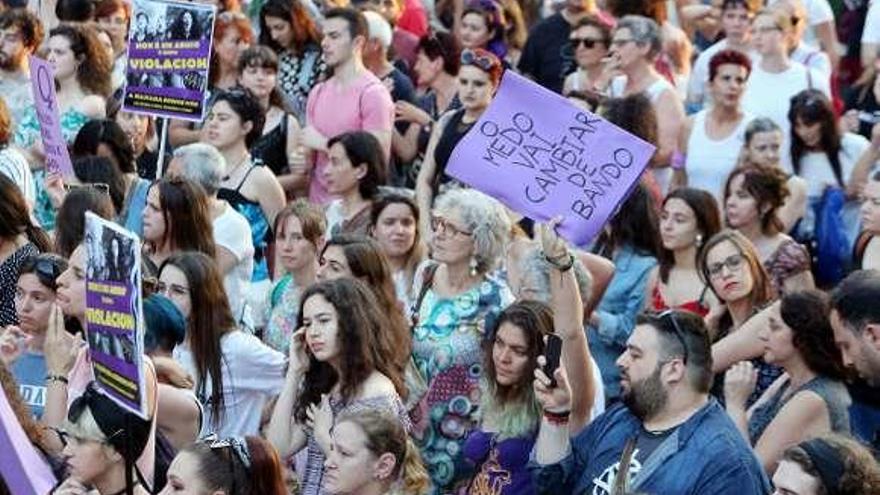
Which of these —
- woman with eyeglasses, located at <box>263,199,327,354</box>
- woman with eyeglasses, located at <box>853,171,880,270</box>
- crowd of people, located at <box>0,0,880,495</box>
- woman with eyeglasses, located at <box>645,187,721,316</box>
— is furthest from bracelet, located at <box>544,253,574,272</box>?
woman with eyeglasses, located at <box>853,171,880,270</box>

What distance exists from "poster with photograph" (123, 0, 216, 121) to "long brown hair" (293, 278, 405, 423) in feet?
10.4

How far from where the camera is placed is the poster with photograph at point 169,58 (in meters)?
12.1

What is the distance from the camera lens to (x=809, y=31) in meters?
15.8

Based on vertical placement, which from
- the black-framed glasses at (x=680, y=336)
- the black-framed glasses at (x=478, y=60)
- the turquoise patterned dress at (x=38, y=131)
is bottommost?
the turquoise patterned dress at (x=38, y=131)

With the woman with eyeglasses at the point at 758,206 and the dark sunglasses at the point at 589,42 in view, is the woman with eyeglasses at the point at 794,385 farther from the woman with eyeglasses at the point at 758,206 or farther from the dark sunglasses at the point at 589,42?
the dark sunglasses at the point at 589,42

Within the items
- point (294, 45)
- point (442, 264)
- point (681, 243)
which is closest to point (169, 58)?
point (294, 45)

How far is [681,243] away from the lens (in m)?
10.9

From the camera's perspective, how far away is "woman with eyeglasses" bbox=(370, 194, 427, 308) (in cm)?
1102

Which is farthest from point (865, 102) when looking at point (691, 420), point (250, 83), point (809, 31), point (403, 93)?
point (691, 420)

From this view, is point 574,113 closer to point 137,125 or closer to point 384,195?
point 384,195

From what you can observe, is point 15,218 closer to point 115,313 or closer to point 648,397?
point 115,313

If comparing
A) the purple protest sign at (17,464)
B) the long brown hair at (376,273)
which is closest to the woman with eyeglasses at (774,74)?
the long brown hair at (376,273)

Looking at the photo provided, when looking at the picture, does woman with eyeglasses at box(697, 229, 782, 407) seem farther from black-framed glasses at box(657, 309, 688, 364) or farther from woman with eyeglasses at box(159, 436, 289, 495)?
woman with eyeglasses at box(159, 436, 289, 495)

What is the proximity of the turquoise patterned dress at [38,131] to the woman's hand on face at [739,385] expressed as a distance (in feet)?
15.2
